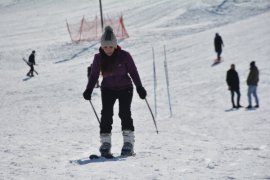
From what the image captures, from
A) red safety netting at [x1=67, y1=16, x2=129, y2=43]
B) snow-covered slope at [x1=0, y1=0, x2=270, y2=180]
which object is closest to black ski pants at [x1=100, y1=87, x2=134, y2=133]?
snow-covered slope at [x1=0, y1=0, x2=270, y2=180]

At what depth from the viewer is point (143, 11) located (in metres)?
47.8

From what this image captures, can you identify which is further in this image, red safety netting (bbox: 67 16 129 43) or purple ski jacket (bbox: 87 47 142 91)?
red safety netting (bbox: 67 16 129 43)

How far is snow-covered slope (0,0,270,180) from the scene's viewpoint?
17.9 feet

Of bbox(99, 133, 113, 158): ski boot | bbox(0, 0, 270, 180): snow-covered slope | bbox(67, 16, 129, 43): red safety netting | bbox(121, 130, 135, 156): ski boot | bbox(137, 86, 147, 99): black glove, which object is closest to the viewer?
bbox(0, 0, 270, 180): snow-covered slope

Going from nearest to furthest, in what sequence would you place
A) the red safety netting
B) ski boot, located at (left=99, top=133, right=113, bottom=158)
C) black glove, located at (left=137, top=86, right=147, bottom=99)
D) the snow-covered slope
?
the snow-covered slope, ski boot, located at (left=99, top=133, right=113, bottom=158), black glove, located at (left=137, top=86, right=147, bottom=99), the red safety netting

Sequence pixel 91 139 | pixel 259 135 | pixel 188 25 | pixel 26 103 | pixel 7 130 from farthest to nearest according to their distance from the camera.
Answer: pixel 188 25
pixel 26 103
pixel 7 130
pixel 259 135
pixel 91 139

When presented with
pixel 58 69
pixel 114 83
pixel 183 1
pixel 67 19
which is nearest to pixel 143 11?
pixel 183 1

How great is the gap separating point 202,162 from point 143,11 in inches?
1693

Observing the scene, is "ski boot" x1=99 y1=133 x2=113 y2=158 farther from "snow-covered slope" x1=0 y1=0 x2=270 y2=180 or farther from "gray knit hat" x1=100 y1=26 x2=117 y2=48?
"gray knit hat" x1=100 y1=26 x2=117 y2=48

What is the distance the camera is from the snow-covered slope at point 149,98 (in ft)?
17.9

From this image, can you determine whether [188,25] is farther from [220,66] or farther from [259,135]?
[259,135]

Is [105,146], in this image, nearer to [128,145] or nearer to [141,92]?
[128,145]

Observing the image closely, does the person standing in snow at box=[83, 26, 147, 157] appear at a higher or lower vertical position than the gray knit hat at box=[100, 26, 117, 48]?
lower

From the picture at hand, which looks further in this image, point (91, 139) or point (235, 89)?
point (235, 89)
